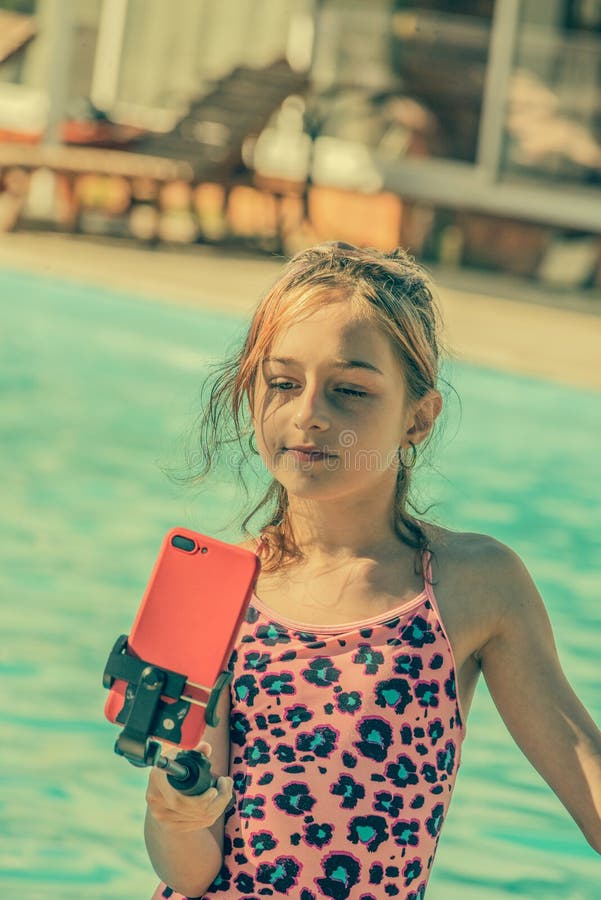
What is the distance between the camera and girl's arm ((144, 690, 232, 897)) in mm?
1562

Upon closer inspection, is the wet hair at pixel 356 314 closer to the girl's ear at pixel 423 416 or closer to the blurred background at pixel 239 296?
the girl's ear at pixel 423 416

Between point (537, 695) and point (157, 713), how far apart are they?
524 mm

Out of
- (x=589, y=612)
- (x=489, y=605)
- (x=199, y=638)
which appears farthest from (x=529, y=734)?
(x=589, y=612)

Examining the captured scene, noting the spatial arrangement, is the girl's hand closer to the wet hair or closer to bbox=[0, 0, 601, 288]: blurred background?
the wet hair

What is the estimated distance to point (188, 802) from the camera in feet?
5.08

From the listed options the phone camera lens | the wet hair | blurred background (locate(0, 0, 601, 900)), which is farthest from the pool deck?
the phone camera lens

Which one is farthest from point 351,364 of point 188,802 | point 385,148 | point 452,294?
point 385,148

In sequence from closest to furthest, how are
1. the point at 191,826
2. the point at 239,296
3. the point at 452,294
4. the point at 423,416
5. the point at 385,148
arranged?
1. the point at 191,826
2. the point at 423,416
3. the point at 239,296
4. the point at 452,294
5. the point at 385,148

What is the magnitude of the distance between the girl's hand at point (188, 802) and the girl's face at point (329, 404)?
1.24ft

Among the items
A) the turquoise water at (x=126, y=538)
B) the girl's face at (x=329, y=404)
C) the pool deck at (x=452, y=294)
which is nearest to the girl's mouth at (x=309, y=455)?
the girl's face at (x=329, y=404)

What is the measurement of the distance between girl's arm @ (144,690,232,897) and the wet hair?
264mm

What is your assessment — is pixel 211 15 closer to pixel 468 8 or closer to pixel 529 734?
pixel 468 8

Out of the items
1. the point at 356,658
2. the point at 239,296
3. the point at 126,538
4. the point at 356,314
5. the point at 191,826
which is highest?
the point at 356,314

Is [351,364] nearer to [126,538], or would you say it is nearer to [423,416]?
[423,416]
